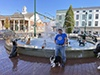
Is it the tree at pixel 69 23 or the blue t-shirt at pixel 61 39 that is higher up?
the tree at pixel 69 23

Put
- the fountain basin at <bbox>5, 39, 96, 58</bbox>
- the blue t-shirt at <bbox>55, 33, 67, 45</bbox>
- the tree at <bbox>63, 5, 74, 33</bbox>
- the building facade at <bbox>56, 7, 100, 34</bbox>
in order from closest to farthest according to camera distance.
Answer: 1. the blue t-shirt at <bbox>55, 33, 67, 45</bbox>
2. the fountain basin at <bbox>5, 39, 96, 58</bbox>
3. the tree at <bbox>63, 5, 74, 33</bbox>
4. the building facade at <bbox>56, 7, 100, 34</bbox>

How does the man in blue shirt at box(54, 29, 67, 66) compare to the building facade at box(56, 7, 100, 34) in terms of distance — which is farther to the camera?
the building facade at box(56, 7, 100, 34)

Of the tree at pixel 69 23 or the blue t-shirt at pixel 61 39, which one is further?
the tree at pixel 69 23

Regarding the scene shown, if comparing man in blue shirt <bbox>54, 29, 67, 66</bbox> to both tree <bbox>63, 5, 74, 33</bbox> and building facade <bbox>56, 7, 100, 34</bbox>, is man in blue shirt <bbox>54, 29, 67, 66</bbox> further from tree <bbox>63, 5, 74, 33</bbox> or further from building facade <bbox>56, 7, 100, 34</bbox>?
building facade <bbox>56, 7, 100, 34</bbox>

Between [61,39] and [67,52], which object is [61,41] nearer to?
[61,39]

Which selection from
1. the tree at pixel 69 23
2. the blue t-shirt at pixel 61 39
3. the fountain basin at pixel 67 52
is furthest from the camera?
the tree at pixel 69 23

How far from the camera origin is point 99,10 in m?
40.2

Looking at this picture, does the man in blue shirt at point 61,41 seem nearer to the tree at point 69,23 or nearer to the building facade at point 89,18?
the tree at point 69,23

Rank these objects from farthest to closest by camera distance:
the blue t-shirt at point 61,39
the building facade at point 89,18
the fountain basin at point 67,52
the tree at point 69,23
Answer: the building facade at point 89,18, the tree at point 69,23, the fountain basin at point 67,52, the blue t-shirt at point 61,39

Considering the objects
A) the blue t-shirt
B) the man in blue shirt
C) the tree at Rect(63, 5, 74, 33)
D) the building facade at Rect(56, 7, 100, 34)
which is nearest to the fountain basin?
the man in blue shirt

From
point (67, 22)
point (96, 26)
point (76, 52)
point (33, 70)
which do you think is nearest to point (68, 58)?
point (76, 52)

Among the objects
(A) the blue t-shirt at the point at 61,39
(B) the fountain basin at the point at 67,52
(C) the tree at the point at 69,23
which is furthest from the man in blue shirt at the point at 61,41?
(C) the tree at the point at 69,23

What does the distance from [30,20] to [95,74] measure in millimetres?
48163

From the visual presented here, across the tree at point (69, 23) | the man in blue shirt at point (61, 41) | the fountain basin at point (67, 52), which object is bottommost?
the fountain basin at point (67, 52)
